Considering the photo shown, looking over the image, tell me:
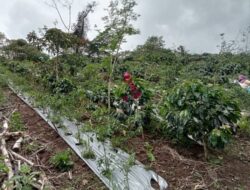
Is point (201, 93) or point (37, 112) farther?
point (37, 112)

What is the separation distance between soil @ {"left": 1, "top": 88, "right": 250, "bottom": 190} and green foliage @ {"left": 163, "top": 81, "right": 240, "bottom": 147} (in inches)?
9.4

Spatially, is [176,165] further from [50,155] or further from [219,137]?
[50,155]

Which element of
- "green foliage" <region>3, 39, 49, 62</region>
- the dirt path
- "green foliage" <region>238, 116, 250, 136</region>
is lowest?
the dirt path

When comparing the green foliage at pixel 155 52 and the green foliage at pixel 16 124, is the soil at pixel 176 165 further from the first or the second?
the green foliage at pixel 155 52

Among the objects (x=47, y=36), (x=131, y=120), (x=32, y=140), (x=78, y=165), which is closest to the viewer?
(x=78, y=165)

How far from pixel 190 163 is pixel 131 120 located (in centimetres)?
105

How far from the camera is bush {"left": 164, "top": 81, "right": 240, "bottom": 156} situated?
9.52 ft

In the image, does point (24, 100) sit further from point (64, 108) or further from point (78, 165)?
point (78, 165)

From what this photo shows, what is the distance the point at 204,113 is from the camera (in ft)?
9.55

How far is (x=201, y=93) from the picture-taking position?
2.96 m

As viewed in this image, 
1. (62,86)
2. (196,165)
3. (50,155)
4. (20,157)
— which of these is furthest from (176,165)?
Result: (62,86)

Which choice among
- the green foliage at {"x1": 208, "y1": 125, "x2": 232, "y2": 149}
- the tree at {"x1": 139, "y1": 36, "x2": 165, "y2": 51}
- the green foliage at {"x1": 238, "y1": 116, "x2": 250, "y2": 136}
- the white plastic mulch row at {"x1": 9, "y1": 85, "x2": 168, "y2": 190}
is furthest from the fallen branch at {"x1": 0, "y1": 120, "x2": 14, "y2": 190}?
the tree at {"x1": 139, "y1": 36, "x2": 165, "y2": 51}

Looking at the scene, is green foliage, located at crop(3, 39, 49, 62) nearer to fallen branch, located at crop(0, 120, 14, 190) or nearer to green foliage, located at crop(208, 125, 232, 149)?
fallen branch, located at crop(0, 120, 14, 190)

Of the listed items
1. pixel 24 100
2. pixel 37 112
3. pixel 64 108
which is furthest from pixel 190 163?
pixel 24 100
